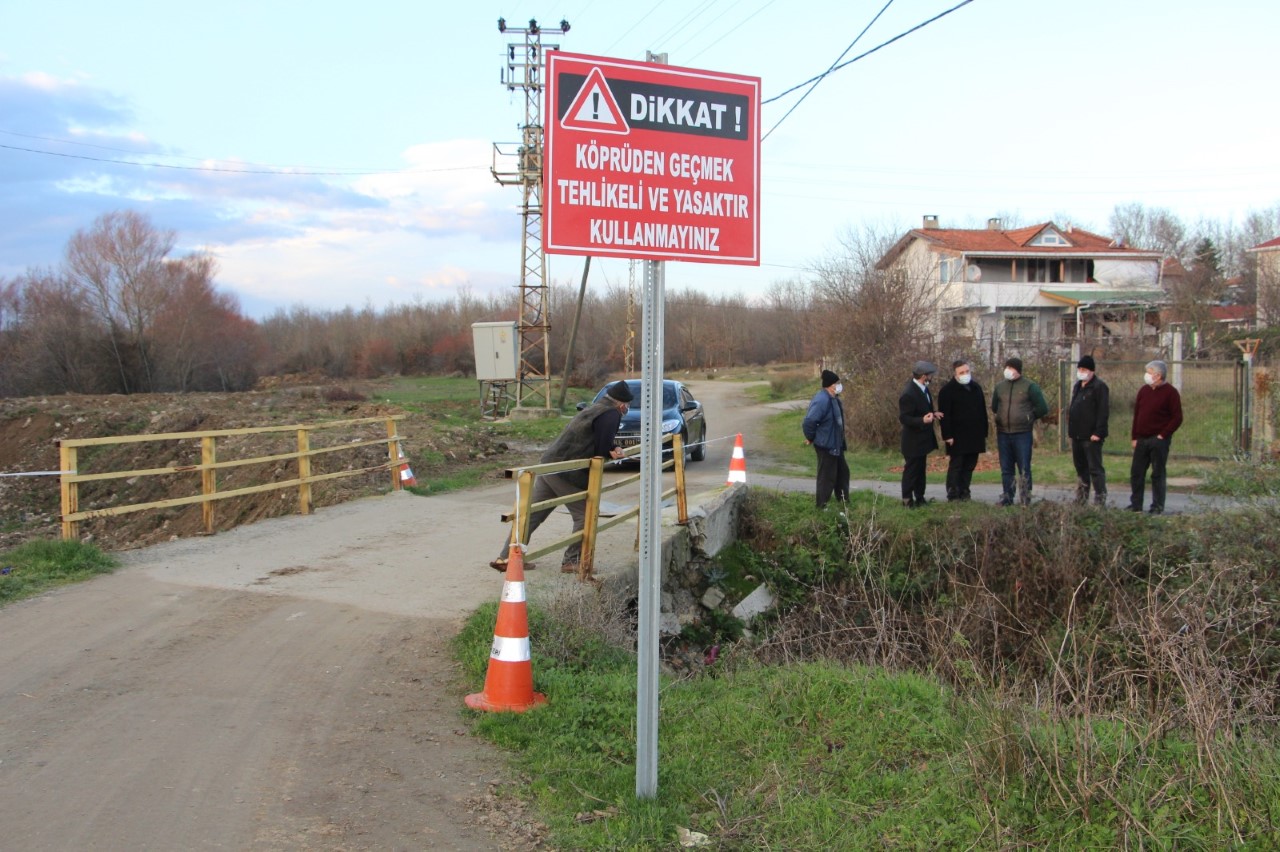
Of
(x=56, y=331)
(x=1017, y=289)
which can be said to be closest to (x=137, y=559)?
(x=56, y=331)

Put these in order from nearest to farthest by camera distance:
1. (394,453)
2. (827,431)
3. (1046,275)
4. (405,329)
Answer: (827,431) → (394,453) → (1046,275) → (405,329)

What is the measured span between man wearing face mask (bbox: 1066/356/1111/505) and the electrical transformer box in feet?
72.8

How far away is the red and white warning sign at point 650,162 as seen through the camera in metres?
4.03

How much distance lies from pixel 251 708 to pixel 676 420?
43.0ft

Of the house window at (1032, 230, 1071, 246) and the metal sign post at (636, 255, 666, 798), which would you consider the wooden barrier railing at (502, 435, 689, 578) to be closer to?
the metal sign post at (636, 255, 666, 798)

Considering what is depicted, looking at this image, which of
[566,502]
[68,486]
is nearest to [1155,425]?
[566,502]

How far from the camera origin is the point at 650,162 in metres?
4.18

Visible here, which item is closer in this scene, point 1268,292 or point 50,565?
point 50,565

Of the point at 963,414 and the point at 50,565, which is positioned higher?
the point at 963,414

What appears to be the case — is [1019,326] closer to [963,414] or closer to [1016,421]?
[1016,421]

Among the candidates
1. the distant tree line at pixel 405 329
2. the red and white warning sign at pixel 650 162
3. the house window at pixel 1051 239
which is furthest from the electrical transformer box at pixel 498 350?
the house window at pixel 1051 239

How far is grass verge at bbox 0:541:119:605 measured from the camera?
27.1ft

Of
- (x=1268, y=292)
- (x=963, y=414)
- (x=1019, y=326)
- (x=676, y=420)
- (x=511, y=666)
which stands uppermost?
(x=1268, y=292)

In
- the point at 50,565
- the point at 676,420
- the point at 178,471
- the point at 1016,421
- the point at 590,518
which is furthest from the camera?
the point at 676,420
